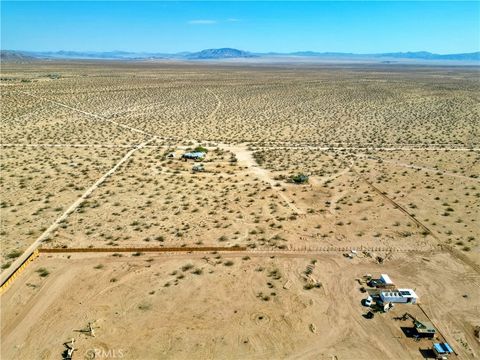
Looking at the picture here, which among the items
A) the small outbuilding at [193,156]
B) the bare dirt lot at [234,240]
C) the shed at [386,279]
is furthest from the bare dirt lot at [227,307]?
the small outbuilding at [193,156]

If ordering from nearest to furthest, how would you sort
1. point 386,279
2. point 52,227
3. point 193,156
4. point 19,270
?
point 386,279
point 19,270
point 52,227
point 193,156

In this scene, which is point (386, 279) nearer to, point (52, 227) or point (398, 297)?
point (398, 297)

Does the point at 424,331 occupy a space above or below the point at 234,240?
above

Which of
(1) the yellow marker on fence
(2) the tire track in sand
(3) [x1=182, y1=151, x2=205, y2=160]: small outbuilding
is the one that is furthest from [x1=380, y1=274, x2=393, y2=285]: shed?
(3) [x1=182, y1=151, x2=205, y2=160]: small outbuilding

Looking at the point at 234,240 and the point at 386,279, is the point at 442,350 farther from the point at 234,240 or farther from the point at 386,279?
the point at 234,240

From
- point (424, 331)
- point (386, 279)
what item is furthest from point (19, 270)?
point (424, 331)

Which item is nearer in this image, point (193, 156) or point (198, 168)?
point (198, 168)

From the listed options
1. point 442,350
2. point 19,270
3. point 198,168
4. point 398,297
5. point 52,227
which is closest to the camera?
point 442,350

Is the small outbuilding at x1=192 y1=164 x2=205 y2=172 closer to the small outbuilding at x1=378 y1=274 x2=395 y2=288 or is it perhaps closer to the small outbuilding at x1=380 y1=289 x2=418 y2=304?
the small outbuilding at x1=378 y1=274 x2=395 y2=288

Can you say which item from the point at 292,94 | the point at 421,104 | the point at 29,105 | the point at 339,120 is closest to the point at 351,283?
the point at 339,120

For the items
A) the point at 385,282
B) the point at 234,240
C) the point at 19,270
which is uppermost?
the point at 19,270
